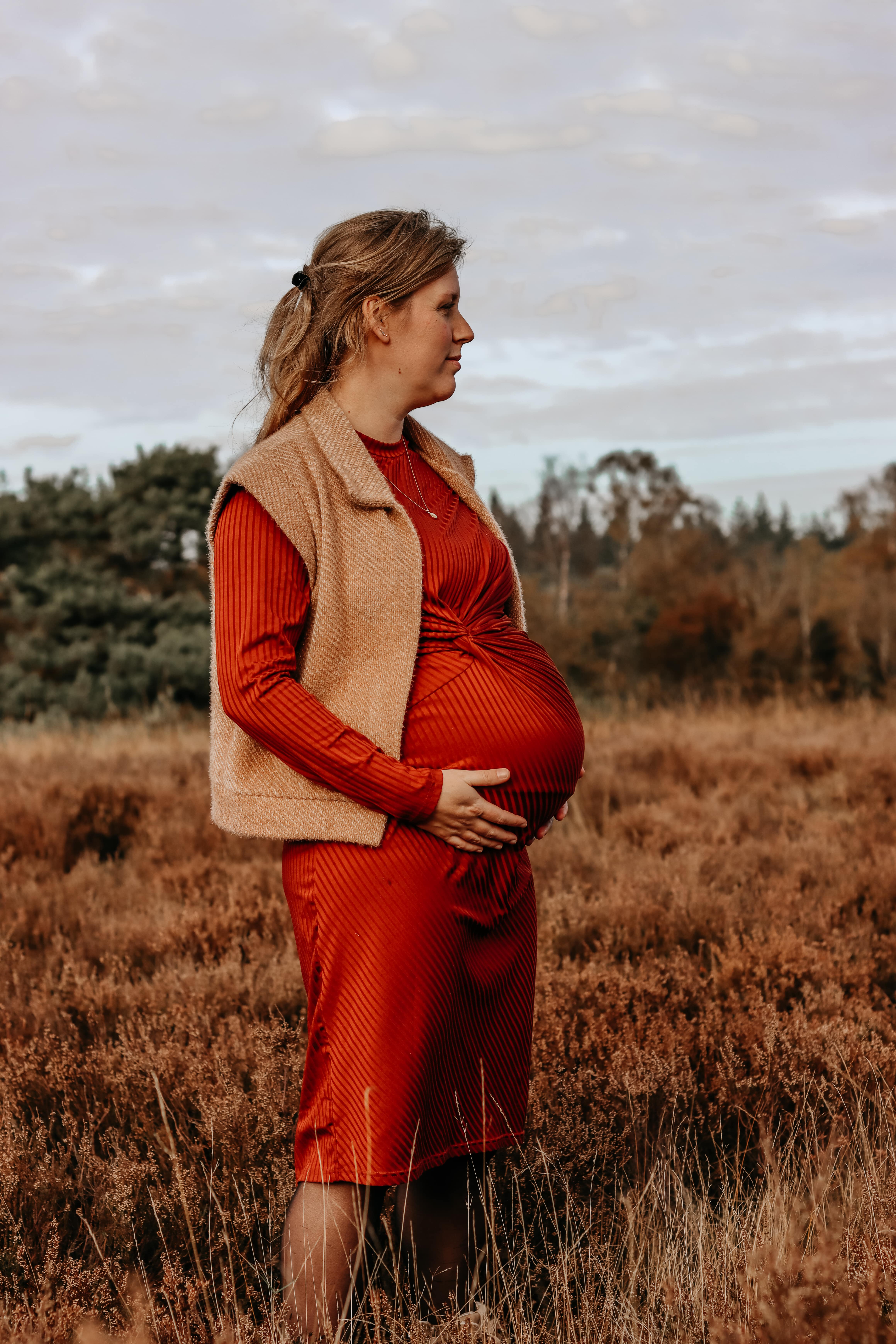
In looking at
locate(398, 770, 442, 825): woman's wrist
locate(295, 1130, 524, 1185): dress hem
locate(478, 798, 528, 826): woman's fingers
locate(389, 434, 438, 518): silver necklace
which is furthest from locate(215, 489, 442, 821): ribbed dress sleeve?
locate(295, 1130, 524, 1185): dress hem

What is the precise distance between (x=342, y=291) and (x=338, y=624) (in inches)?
27.8

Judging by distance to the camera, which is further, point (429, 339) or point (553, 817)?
point (553, 817)

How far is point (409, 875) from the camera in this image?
2.12m

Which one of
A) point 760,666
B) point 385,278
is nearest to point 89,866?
point 385,278

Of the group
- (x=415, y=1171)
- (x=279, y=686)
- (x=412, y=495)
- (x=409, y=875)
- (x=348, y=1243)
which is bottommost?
(x=348, y=1243)

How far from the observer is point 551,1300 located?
8.55 ft

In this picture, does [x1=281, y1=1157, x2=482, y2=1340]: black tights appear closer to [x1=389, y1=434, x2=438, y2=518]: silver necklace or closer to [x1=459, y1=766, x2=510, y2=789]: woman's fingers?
[x1=459, y1=766, x2=510, y2=789]: woman's fingers

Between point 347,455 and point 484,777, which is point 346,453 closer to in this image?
point 347,455

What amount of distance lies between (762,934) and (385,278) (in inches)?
129

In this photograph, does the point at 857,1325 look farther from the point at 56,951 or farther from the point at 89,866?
the point at 89,866

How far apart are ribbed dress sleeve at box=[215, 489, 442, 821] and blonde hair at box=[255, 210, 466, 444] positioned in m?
0.41

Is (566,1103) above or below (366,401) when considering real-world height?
below

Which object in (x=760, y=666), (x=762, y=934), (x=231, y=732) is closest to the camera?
(x=231, y=732)

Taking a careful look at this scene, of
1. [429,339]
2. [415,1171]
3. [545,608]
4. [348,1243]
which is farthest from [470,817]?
[545,608]
